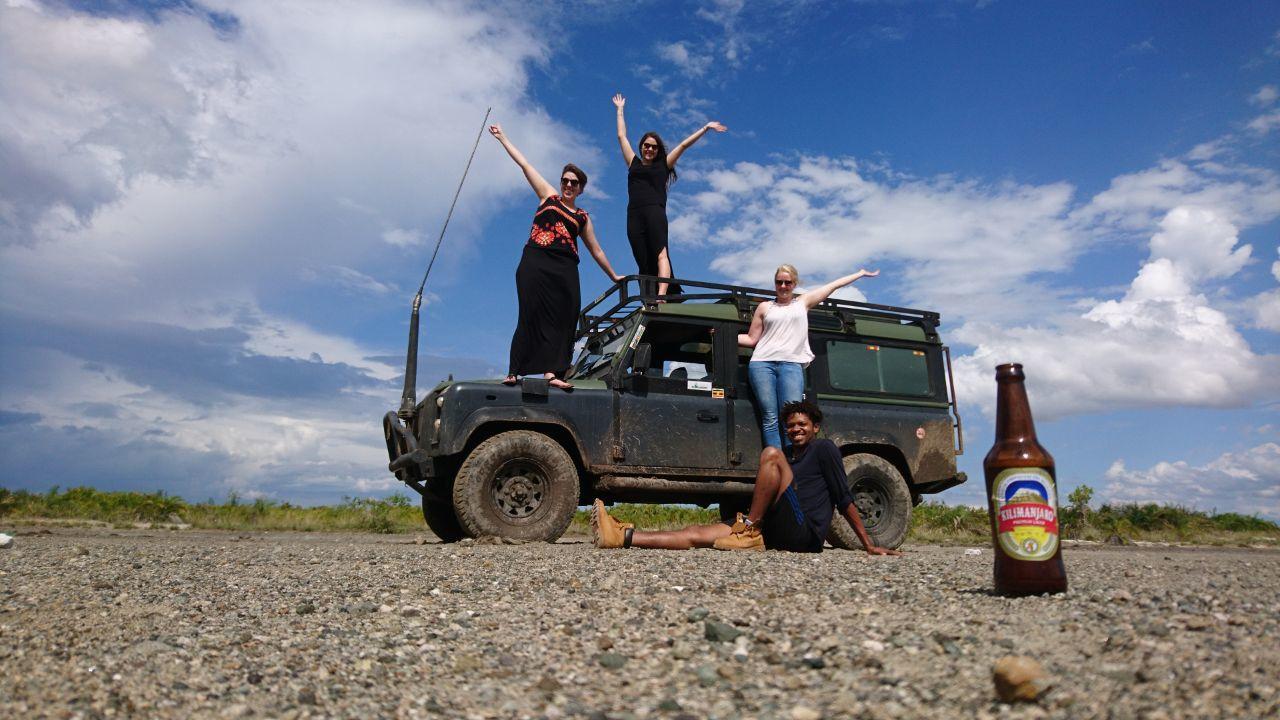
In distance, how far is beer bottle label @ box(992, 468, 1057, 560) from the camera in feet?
9.59

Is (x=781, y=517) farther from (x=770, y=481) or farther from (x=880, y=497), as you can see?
(x=880, y=497)

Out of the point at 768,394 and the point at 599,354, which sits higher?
the point at 599,354

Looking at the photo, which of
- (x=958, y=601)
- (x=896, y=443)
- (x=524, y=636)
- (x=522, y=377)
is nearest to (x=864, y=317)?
(x=896, y=443)

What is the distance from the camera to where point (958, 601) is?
120 inches

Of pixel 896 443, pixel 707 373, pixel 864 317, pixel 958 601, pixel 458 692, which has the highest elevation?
pixel 864 317

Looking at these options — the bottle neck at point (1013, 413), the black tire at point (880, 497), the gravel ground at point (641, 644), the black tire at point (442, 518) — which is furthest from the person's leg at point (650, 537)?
the bottle neck at point (1013, 413)

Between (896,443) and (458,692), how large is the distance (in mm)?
6294

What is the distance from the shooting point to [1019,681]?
6.00ft

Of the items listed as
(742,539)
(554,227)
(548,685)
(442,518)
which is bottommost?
(548,685)

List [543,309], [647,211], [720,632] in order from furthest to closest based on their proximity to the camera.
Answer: [647,211] → [543,309] → [720,632]

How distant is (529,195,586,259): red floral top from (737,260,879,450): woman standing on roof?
5.94 ft

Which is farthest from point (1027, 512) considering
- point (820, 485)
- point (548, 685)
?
point (820, 485)

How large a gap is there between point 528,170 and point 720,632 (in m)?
5.56

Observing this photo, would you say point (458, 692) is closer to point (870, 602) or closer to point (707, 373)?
point (870, 602)
